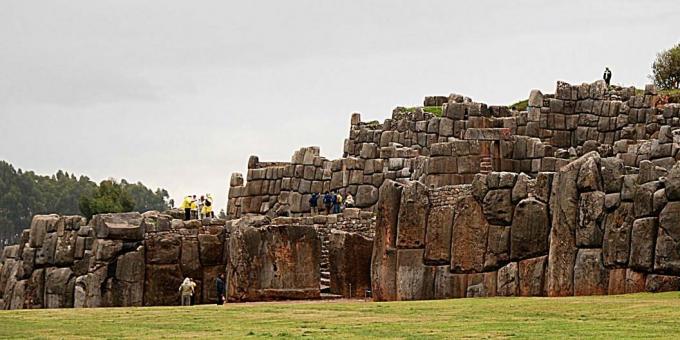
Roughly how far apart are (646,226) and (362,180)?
81.5 ft

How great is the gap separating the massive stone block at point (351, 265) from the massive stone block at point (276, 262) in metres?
0.73

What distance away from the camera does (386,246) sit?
1720 inches

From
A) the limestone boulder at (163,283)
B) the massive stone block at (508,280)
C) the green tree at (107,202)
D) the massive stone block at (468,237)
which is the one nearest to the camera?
the massive stone block at (508,280)

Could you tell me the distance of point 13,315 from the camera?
34844mm

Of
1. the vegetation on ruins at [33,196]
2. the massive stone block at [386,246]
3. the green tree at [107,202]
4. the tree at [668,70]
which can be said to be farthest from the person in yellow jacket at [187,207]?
the vegetation on ruins at [33,196]

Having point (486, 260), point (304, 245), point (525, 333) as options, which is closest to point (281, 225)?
point (304, 245)

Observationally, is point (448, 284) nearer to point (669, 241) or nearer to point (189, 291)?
point (669, 241)

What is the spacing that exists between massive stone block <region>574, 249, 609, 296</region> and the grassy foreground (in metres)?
1.95

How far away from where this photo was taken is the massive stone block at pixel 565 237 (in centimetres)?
A: 3784

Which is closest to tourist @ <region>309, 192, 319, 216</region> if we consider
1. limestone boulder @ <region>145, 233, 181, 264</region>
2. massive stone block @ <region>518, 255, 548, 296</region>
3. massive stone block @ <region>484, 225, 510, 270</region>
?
limestone boulder @ <region>145, 233, 181, 264</region>

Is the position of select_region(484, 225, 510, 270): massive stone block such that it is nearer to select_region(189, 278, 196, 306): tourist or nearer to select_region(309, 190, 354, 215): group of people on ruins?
select_region(189, 278, 196, 306): tourist

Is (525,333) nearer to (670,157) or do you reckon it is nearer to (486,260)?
(486,260)

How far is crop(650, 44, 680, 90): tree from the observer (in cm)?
7331

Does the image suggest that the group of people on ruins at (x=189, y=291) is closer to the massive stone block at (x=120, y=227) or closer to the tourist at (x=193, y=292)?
the tourist at (x=193, y=292)
